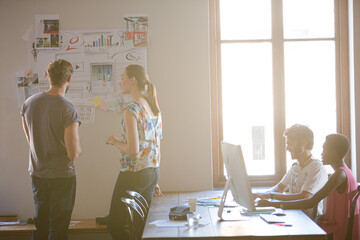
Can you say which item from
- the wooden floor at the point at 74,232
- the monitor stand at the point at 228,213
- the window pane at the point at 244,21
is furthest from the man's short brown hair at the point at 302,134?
the wooden floor at the point at 74,232

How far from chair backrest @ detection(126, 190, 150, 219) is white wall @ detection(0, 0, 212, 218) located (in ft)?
3.10

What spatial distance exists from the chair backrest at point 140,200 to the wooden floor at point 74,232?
0.91 meters

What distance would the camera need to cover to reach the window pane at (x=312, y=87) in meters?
3.74

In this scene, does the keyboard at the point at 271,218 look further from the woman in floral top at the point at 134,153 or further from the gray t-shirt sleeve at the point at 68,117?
the gray t-shirt sleeve at the point at 68,117

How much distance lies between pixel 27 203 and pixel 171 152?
1.41m

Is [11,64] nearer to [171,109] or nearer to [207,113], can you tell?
[171,109]

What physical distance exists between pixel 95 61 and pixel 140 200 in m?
1.52

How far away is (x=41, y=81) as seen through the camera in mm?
3574

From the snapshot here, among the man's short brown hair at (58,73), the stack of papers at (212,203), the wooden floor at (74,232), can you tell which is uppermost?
the man's short brown hair at (58,73)

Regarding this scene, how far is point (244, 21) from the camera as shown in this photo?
3.72m

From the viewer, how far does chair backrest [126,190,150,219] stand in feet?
7.85

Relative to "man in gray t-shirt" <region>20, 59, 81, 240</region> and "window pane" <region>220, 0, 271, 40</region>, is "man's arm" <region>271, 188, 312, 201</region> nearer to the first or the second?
"man in gray t-shirt" <region>20, 59, 81, 240</region>

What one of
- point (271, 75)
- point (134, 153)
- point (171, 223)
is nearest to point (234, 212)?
point (171, 223)

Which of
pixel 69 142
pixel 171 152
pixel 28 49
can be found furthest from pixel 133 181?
pixel 28 49
